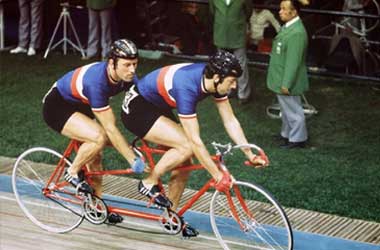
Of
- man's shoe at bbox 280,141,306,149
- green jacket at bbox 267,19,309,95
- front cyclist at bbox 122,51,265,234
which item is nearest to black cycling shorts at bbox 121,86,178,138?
front cyclist at bbox 122,51,265,234

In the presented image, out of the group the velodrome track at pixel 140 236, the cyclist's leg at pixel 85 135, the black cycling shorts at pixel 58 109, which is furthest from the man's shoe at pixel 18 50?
the cyclist's leg at pixel 85 135

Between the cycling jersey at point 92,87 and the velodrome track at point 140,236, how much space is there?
4.05 feet

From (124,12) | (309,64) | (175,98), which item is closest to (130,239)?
(175,98)

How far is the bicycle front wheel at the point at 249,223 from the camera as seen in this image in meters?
6.99

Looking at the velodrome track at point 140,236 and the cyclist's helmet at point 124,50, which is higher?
the cyclist's helmet at point 124,50

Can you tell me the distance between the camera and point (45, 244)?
25.3 feet

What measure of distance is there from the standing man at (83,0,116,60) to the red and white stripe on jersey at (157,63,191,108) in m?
7.51

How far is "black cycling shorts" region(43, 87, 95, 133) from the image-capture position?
7.42 metres

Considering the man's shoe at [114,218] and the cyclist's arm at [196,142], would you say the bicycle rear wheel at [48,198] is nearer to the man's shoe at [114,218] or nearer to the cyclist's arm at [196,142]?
the man's shoe at [114,218]

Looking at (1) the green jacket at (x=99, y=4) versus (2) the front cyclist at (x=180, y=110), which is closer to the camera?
(2) the front cyclist at (x=180, y=110)

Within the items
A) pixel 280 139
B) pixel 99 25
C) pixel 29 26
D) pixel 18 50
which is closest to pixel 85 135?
pixel 280 139

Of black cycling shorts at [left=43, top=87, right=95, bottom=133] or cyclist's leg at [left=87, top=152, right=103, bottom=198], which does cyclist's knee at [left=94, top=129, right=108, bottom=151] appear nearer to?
black cycling shorts at [left=43, top=87, right=95, bottom=133]

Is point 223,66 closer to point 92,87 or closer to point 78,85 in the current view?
point 92,87

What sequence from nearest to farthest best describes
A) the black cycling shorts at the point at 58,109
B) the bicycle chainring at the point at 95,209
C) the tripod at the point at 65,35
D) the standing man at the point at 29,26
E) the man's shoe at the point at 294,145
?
the black cycling shorts at the point at 58,109, the bicycle chainring at the point at 95,209, the man's shoe at the point at 294,145, the tripod at the point at 65,35, the standing man at the point at 29,26
